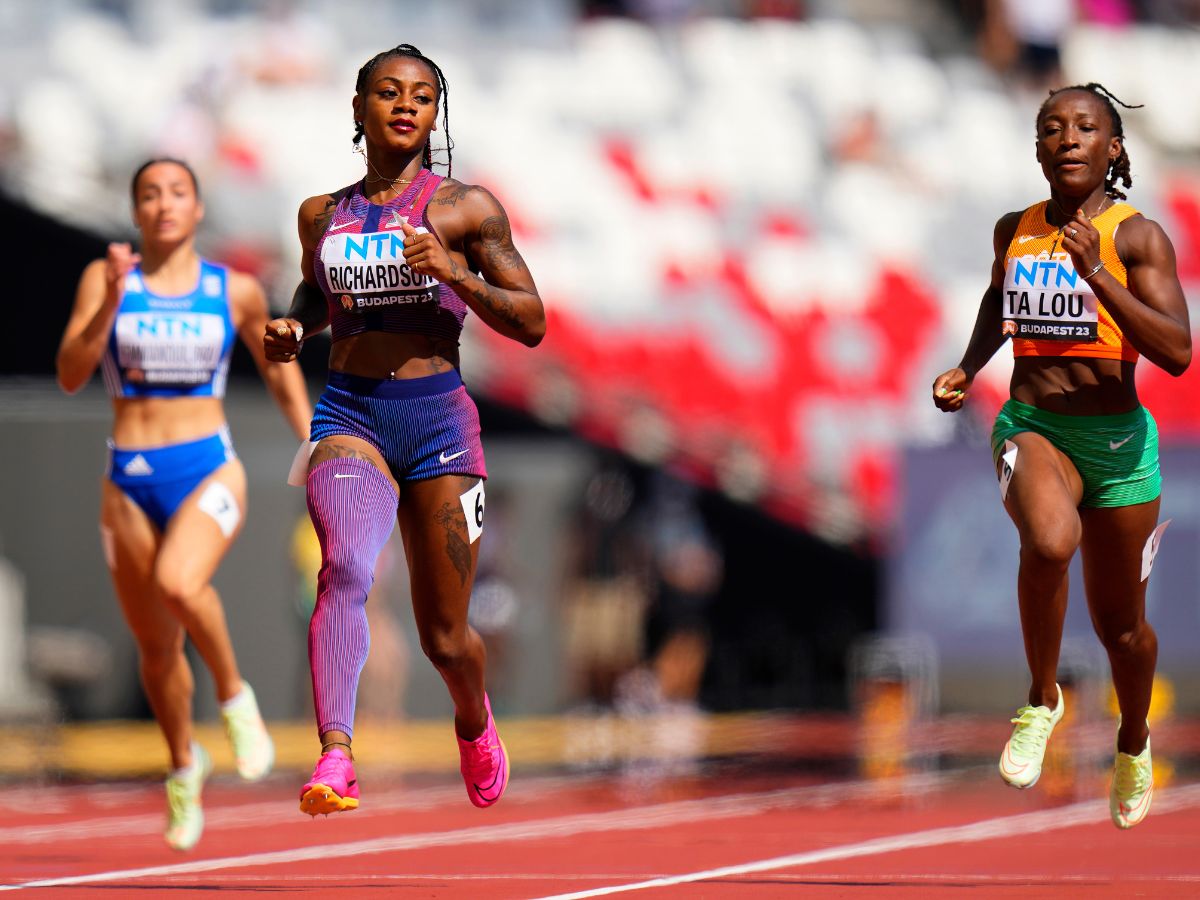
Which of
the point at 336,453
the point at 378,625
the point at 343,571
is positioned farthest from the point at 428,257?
the point at 378,625

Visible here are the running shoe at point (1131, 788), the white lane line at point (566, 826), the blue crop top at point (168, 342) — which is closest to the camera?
the running shoe at point (1131, 788)

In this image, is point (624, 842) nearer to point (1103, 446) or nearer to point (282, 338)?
point (1103, 446)

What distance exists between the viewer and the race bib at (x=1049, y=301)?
254 inches

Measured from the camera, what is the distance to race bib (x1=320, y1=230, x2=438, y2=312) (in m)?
5.93

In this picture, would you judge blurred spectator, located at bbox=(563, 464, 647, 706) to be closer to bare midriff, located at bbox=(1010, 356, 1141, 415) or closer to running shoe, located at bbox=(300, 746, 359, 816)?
bare midriff, located at bbox=(1010, 356, 1141, 415)

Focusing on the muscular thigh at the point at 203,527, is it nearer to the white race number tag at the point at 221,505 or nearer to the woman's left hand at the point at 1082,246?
the white race number tag at the point at 221,505

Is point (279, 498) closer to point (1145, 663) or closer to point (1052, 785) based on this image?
point (1052, 785)

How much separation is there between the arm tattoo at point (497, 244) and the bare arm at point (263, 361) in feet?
6.39

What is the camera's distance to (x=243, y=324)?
832 cm

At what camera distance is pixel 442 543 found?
6.10m

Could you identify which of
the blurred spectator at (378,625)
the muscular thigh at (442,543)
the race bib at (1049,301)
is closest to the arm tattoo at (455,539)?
the muscular thigh at (442,543)

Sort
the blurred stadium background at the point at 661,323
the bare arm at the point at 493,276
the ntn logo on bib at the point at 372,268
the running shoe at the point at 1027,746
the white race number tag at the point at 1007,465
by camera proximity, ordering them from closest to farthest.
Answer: the bare arm at the point at 493,276
the ntn logo on bib at the point at 372,268
the running shoe at the point at 1027,746
the white race number tag at the point at 1007,465
the blurred stadium background at the point at 661,323

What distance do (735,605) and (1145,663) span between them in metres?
11.2

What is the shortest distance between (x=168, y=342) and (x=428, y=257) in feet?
9.13
